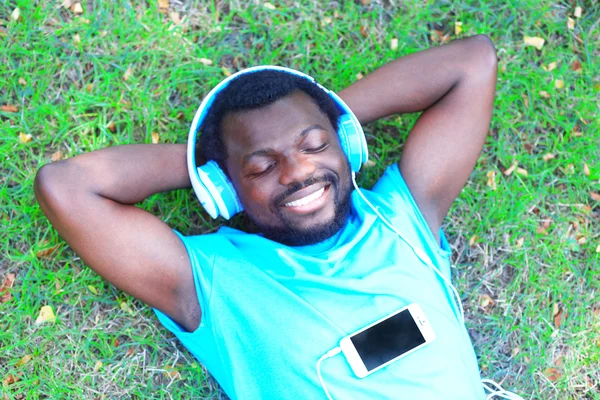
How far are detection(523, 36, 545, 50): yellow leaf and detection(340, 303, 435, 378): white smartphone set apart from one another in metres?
2.35

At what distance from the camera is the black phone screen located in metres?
3.11

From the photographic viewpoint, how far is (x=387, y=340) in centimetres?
314

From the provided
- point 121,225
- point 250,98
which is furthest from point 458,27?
point 121,225

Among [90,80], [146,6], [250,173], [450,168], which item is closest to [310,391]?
[250,173]

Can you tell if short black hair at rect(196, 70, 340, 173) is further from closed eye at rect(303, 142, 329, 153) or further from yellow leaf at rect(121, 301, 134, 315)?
yellow leaf at rect(121, 301, 134, 315)

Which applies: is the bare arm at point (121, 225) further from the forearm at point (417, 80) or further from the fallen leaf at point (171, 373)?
the forearm at point (417, 80)

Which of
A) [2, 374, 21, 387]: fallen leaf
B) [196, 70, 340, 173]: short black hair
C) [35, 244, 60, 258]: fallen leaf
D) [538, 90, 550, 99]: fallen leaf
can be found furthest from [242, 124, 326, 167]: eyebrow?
[2, 374, 21, 387]: fallen leaf

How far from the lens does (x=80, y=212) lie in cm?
314

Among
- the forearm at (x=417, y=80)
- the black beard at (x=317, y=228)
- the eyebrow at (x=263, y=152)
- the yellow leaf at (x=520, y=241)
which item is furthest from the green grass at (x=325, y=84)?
the eyebrow at (x=263, y=152)

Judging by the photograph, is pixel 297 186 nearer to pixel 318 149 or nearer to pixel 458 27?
pixel 318 149

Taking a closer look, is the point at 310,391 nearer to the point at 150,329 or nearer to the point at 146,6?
the point at 150,329

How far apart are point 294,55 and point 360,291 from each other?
188 cm

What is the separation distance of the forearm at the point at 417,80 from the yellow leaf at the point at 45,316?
242 centimetres

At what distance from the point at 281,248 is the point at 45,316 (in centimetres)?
176
